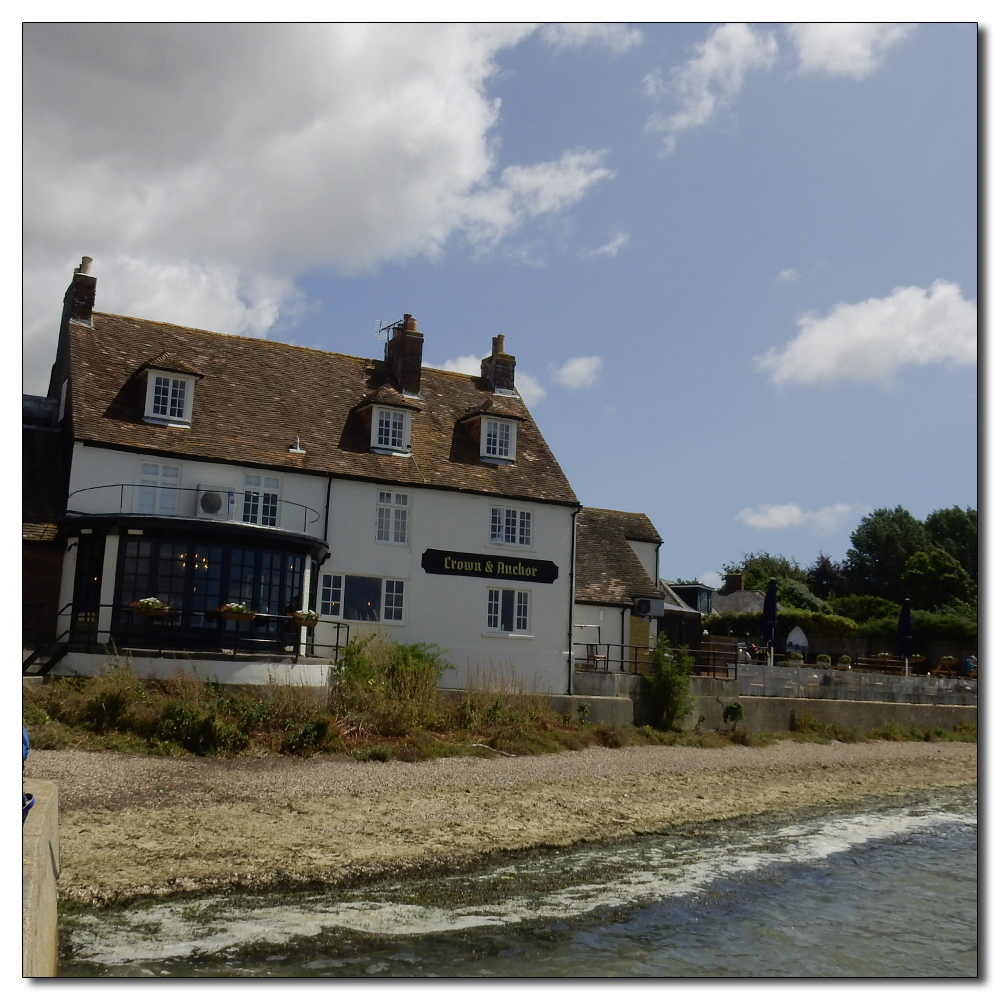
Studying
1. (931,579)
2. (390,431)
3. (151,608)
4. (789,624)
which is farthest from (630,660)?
(789,624)

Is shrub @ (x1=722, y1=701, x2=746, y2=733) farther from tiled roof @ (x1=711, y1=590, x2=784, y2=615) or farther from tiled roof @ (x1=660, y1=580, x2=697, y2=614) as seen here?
tiled roof @ (x1=711, y1=590, x2=784, y2=615)

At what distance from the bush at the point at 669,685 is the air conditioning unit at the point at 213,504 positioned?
38.1 feet

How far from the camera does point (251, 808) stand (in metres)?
13.8

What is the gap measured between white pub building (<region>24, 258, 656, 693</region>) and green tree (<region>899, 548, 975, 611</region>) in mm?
14040

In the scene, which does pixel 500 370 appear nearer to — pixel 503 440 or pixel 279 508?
pixel 503 440

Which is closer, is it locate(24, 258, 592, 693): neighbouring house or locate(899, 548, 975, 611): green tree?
locate(24, 258, 592, 693): neighbouring house

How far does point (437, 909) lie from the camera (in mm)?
10742

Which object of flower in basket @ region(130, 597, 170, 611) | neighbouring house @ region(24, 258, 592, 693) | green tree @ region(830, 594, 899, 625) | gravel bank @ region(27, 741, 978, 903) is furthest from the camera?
green tree @ region(830, 594, 899, 625)

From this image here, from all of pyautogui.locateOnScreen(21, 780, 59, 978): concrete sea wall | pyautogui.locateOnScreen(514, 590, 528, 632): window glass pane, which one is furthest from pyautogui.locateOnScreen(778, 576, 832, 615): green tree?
pyautogui.locateOnScreen(21, 780, 59, 978): concrete sea wall

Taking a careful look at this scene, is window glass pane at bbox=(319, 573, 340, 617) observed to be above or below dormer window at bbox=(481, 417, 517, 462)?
below

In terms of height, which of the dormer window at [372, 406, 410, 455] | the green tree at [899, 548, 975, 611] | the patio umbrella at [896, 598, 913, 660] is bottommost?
the patio umbrella at [896, 598, 913, 660]

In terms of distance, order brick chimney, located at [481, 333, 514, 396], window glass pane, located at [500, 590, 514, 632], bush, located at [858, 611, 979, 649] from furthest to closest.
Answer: bush, located at [858, 611, 979, 649], brick chimney, located at [481, 333, 514, 396], window glass pane, located at [500, 590, 514, 632]

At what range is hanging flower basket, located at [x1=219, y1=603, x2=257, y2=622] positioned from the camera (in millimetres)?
20152

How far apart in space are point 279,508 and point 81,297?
23.7 feet
